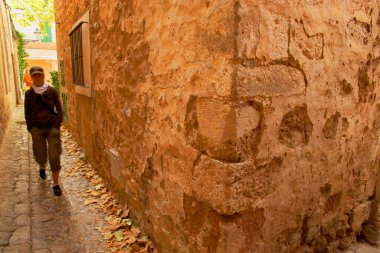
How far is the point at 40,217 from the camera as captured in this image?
10.5 ft

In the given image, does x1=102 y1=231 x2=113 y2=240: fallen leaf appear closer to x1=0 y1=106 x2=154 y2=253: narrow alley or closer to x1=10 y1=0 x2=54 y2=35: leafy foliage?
x1=0 y1=106 x2=154 y2=253: narrow alley

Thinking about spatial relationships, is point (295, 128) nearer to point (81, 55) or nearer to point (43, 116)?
point (43, 116)

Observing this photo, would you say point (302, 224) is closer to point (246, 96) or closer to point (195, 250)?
point (195, 250)

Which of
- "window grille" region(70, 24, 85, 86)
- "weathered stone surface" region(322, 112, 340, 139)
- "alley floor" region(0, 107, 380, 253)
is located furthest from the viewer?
"window grille" region(70, 24, 85, 86)

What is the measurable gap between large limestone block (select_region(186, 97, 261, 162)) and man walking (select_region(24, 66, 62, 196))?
108 inches

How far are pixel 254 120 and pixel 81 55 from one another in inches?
159

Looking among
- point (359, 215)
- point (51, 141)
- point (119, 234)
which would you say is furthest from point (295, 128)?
point (51, 141)

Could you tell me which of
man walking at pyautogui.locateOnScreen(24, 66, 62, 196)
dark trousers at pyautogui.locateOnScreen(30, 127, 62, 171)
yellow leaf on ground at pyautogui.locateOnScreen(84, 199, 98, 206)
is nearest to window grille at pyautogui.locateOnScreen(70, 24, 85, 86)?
man walking at pyautogui.locateOnScreen(24, 66, 62, 196)

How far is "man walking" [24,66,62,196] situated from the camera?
146 inches

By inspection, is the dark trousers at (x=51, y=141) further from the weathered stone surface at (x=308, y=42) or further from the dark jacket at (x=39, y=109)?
the weathered stone surface at (x=308, y=42)

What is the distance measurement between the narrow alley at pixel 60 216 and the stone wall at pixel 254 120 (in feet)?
1.67

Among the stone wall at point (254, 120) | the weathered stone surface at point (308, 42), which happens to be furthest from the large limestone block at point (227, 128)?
the weathered stone surface at point (308, 42)

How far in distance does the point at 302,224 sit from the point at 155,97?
141 centimetres

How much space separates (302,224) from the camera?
1982mm
